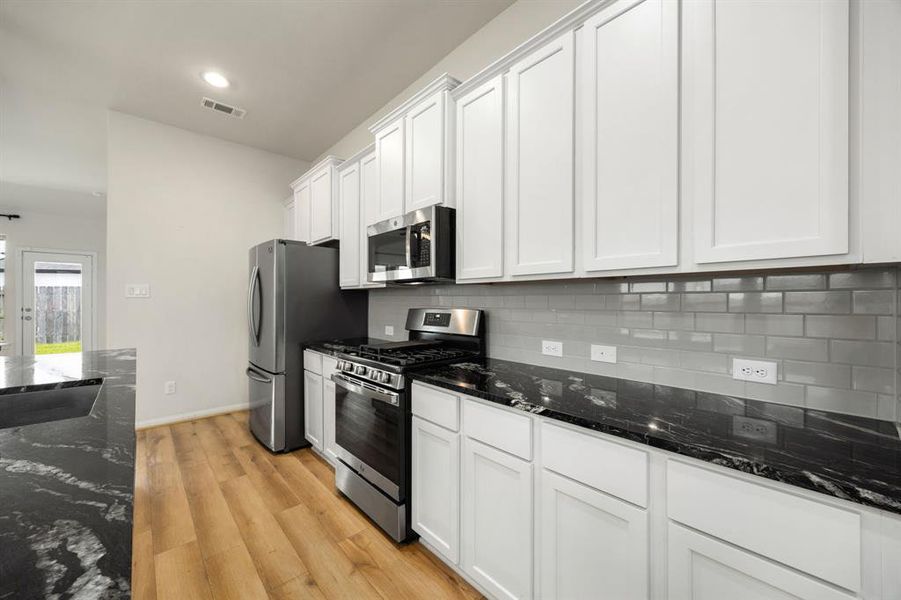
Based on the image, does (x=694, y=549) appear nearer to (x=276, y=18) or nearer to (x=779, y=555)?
(x=779, y=555)

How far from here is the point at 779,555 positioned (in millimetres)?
849

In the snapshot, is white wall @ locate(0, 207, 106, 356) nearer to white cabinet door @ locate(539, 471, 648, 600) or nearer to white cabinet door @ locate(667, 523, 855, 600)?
white cabinet door @ locate(539, 471, 648, 600)

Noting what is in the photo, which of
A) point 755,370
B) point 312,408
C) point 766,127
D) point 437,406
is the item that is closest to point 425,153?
point 437,406

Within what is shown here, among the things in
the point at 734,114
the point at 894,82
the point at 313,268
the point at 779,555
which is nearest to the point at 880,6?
the point at 894,82

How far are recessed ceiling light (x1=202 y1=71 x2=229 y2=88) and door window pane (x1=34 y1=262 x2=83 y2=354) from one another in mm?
5531

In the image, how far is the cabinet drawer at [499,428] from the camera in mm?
1362

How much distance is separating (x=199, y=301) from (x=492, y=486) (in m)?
3.69

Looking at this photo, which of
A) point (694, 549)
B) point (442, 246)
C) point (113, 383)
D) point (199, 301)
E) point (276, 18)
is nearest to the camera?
point (694, 549)

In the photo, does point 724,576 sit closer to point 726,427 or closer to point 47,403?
point 726,427

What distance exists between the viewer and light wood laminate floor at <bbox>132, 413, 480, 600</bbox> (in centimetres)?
164

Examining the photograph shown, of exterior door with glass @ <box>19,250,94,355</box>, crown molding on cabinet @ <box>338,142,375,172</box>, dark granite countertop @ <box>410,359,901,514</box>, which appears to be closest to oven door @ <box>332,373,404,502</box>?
dark granite countertop @ <box>410,359,901,514</box>

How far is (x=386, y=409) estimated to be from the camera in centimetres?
194

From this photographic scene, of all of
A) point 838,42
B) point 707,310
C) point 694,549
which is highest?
point 838,42

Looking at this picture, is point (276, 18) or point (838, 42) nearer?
point (838, 42)
